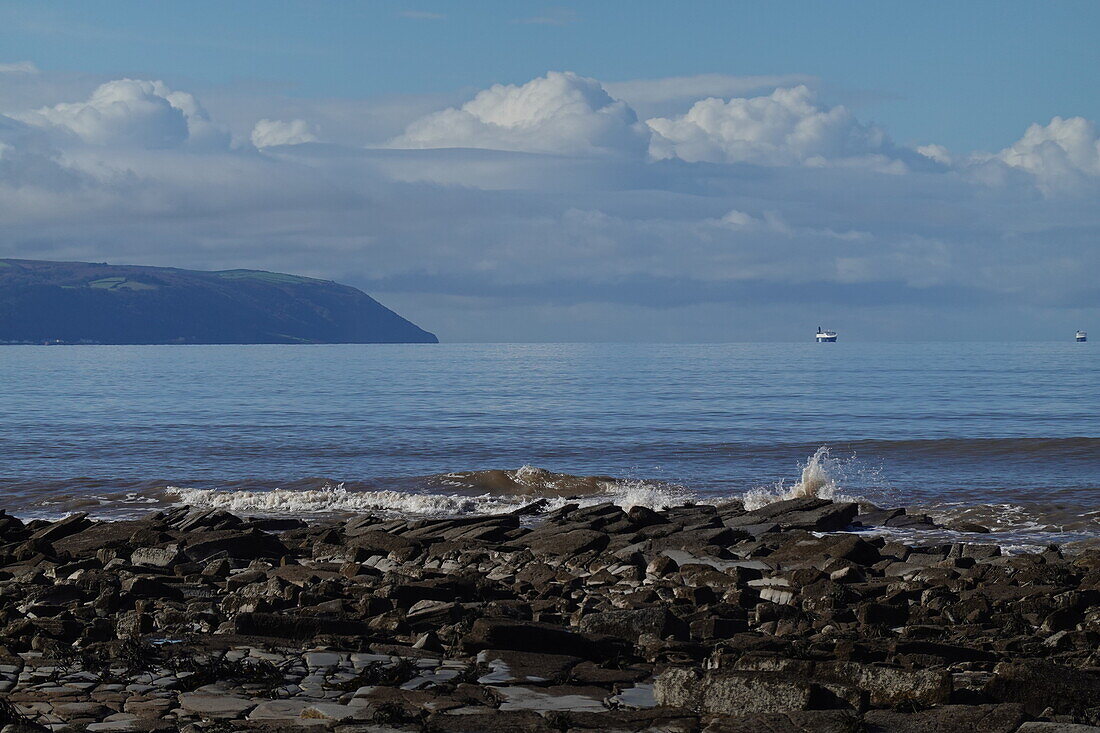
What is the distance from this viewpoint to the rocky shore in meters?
8.77

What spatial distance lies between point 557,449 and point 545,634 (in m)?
30.9

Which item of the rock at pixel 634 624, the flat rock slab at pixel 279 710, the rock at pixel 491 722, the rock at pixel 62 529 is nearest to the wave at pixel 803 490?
the rock at pixel 62 529

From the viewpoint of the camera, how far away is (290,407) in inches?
2421

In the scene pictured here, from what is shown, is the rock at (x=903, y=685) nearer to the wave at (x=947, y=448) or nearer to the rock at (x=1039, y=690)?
the rock at (x=1039, y=690)

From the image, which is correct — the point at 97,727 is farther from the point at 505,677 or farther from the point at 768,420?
the point at 768,420

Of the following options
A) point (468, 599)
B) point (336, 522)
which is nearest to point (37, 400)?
point (336, 522)

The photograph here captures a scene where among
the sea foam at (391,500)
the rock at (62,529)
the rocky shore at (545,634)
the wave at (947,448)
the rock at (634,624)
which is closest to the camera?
the rocky shore at (545,634)

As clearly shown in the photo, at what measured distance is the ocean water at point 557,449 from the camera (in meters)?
29.2

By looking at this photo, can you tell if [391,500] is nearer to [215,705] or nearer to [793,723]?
[215,705]

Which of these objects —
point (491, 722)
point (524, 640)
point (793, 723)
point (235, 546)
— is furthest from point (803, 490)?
point (491, 722)

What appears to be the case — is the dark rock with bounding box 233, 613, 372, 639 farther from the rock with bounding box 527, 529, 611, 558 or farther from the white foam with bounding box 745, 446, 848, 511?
the white foam with bounding box 745, 446, 848, 511

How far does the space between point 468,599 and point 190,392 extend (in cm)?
6519

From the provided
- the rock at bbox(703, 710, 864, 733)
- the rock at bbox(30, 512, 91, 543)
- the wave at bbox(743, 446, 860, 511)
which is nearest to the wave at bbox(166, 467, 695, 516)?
the wave at bbox(743, 446, 860, 511)

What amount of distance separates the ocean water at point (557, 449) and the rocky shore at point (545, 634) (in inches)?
305
